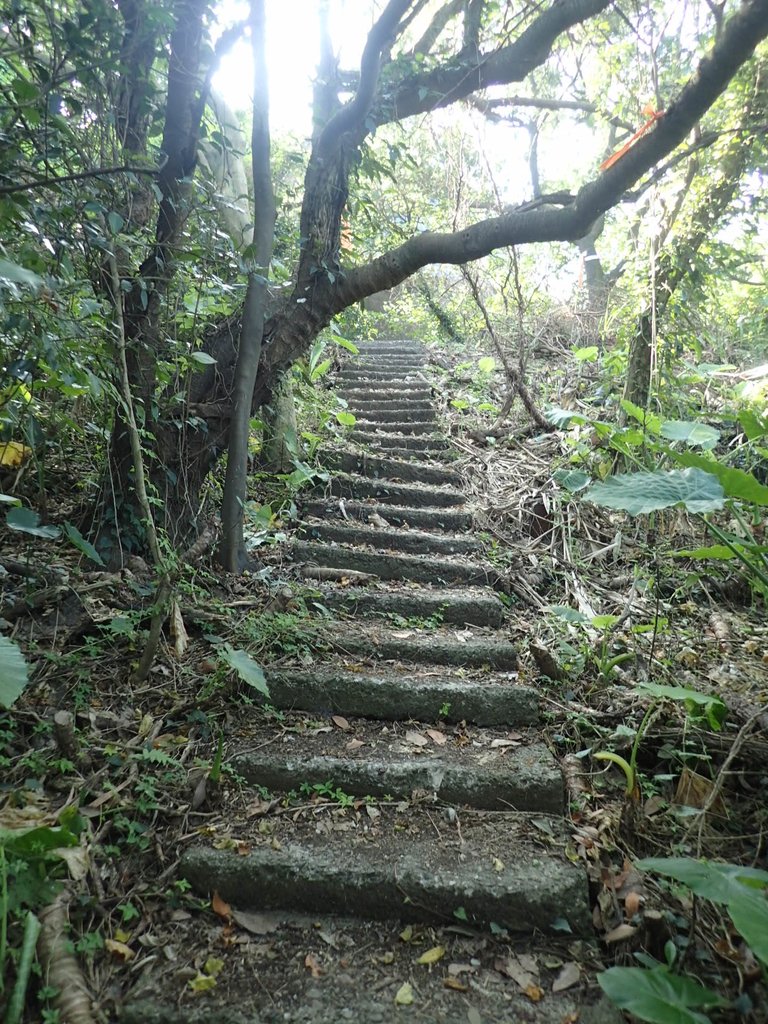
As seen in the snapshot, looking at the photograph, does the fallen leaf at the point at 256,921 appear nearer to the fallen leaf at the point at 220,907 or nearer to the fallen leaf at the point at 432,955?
the fallen leaf at the point at 220,907

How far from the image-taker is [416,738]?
2.57 m

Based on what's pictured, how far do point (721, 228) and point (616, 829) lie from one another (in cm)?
426

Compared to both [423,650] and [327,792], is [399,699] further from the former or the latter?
[327,792]

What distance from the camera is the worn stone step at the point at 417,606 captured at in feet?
11.0

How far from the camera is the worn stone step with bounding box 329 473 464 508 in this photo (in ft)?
15.1

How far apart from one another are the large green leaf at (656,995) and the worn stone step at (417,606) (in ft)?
6.66

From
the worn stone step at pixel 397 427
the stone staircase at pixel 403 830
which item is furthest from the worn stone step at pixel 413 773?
the worn stone step at pixel 397 427

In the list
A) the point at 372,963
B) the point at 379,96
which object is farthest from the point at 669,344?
the point at 372,963

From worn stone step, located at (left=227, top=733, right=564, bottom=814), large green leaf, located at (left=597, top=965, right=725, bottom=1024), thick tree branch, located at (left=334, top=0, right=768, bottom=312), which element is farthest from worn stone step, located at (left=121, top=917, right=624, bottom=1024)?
thick tree branch, located at (left=334, top=0, right=768, bottom=312)

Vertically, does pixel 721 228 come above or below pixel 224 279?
above

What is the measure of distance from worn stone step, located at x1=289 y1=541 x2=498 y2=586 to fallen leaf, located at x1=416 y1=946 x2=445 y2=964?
6.97 ft

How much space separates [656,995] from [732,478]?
139cm

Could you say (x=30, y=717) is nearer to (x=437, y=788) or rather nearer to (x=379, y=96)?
(x=437, y=788)

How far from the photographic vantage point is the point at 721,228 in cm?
436
